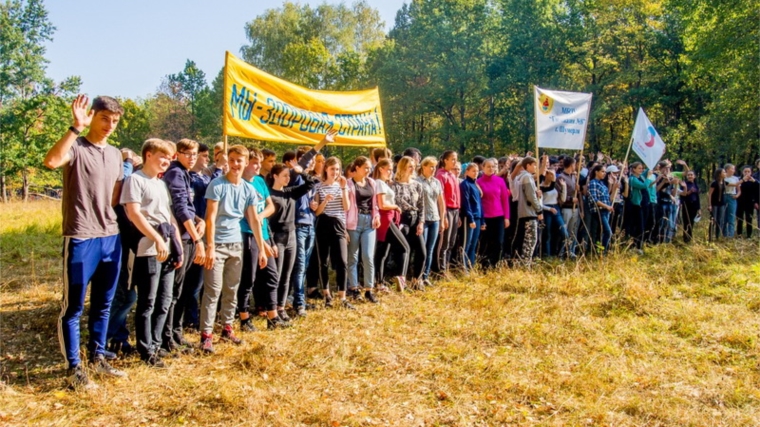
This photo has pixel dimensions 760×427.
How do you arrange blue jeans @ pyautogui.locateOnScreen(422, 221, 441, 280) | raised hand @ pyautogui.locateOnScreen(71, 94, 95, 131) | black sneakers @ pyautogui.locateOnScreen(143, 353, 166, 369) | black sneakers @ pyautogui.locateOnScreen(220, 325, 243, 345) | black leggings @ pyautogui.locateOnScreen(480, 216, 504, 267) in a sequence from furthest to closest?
black leggings @ pyautogui.locateOnScreen(480, 216, 504, 267) < blue jeans @ pyautogui.locateOnScreen(422, 221, 441, 280) < black sneakers @ pyautogui.locateOnScreen(220, 325, 243, 345) < black sneakers @ pyautogui.locateOnScreen(143, 353, 166, 369) < raised hand @ pyautogui.locateOnScreen(71, 94, 95, 131)

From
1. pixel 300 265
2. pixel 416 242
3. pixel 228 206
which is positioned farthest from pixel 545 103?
pixel 228 206

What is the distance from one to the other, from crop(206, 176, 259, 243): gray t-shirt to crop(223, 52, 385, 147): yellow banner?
3.35 feet

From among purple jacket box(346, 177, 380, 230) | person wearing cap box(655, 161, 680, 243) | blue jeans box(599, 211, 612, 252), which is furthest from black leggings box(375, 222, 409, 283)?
person wearing cap box(655, 161, 680, 243)

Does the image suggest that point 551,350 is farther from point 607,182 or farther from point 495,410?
point 607,182

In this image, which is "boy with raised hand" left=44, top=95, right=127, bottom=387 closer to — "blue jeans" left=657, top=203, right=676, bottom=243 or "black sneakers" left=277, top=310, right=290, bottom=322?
"black sneakers" left=277, top=310, right=290, bottom=322

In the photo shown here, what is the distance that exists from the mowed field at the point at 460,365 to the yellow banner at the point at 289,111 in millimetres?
2298

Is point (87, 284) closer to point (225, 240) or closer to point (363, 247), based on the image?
point (225, 240)

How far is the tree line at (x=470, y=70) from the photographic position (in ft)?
94.5

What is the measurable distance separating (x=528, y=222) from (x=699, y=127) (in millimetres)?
19669

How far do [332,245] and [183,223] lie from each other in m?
2.14

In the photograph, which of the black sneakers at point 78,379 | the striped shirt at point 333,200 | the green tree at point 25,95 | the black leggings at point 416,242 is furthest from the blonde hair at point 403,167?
the green tree at point 25,95

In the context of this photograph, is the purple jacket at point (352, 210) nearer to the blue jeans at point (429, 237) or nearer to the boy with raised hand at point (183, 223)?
the blue jeans at point (429, 237)

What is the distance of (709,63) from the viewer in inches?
741

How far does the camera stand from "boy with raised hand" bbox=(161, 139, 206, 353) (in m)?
4.66
